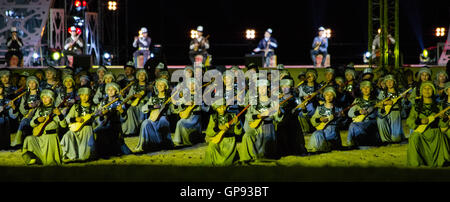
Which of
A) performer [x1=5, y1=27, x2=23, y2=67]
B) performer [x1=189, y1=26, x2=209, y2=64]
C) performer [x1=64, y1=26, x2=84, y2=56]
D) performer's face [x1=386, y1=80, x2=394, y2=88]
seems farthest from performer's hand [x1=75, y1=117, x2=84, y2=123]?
performer [x1=189, y1=26, x2=209, y2=64]

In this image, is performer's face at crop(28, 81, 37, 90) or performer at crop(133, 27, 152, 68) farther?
performer at crop(133, 27, 152, 68)

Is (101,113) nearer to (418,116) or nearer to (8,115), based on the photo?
(8,115)

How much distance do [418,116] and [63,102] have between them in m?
4.76

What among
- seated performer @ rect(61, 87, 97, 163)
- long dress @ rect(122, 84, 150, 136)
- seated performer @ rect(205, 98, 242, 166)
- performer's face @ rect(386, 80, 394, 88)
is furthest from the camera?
long dress @ rect(122, 84, 150, 136)

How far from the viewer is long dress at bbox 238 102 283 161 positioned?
844cm

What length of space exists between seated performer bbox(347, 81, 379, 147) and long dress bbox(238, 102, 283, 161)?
62.7 inches

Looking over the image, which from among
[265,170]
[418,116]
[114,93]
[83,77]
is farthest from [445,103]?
[83,77]

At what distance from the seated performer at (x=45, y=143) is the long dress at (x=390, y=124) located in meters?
4.88

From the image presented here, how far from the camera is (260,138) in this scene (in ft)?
28.3

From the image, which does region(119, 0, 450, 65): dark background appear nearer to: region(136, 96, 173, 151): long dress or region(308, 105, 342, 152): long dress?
region(136, 96, 173, 151): long dress

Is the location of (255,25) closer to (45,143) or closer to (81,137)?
(81,137)

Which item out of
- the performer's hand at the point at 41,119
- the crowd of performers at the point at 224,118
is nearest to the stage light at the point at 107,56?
the crowd of performers at the point at 224,118

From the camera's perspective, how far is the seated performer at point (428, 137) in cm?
799

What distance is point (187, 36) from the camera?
1909cm
